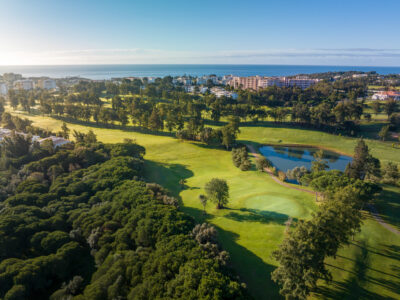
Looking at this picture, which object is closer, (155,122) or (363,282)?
(363,282)

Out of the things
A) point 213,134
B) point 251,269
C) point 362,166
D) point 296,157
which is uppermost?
point 362,166

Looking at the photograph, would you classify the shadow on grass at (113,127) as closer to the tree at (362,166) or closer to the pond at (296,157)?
the pond at (296,157)

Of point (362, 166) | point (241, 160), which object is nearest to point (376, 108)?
point (362, 166)

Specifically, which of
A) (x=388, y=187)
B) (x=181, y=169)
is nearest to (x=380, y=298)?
(x=388, y=187)

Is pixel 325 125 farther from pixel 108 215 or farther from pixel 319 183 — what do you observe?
pixel 108 215

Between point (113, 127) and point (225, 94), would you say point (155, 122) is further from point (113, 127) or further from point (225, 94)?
point (225, 94)

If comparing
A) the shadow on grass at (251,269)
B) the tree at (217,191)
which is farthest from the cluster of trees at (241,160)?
the shadow on grass at (251,269)

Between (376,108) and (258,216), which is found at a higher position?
(376,108)
